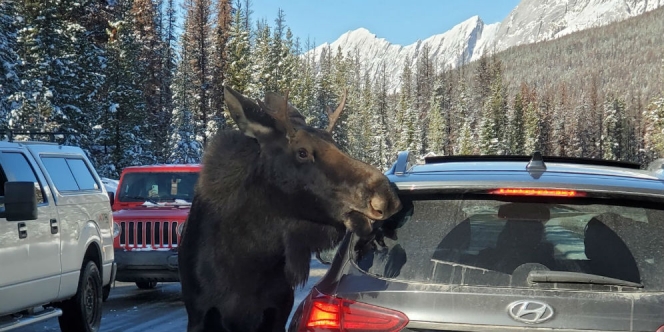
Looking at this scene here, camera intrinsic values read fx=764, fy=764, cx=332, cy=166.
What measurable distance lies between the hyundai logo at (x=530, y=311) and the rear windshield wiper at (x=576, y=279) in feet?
0.45

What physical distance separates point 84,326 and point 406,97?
457 ft

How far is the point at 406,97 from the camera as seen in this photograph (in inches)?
5753

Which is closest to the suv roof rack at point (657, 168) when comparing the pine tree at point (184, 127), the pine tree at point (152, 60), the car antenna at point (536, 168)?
the car antenna at point (536, 168)

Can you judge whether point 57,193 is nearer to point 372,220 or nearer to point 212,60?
point 372,220

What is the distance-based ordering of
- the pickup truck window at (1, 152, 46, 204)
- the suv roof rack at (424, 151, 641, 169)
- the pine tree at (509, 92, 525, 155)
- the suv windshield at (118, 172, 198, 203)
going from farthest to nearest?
the pine tree at (509, 92, 525, 155), the suv windshield at (118, 172, 198, 203), the pickup truck window at (1, 152, 46, 204), the suv roof rack at (424, 151, 641, 169)

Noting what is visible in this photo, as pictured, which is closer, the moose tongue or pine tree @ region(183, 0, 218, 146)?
the moose tongue

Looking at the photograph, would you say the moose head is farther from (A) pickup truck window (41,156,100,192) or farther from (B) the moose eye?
(A) pickup truck window (41,156,100,192)

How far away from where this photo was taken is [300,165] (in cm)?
473

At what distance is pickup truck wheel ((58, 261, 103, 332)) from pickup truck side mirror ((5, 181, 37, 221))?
2.60 m

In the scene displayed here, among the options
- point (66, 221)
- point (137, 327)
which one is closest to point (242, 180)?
point (66, 221)

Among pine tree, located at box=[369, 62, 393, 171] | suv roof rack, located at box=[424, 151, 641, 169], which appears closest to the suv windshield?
suv roof rack, located at box=[424, 151, 641, 169]

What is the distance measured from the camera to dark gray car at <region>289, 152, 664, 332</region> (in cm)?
327

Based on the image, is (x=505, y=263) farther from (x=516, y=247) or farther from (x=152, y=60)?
(x=152, y=60)

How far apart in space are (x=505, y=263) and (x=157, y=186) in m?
10.4
